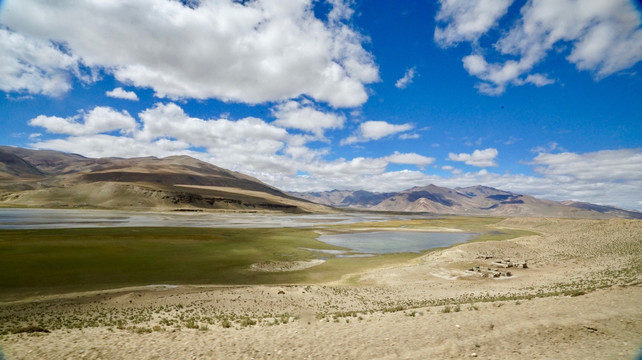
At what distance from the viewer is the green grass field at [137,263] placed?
2972 centimetres

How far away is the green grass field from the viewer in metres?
29.7


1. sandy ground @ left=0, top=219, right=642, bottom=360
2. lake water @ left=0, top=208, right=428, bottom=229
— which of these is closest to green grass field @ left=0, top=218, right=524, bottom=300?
sandy ground @ left=0, top=219, right=642, bottom=360

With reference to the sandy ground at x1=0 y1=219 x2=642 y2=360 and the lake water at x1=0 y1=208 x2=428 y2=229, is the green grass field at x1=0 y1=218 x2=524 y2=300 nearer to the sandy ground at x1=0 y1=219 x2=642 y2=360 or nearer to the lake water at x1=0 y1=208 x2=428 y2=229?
the sandy ground at x1=0 y1=219 x2=642 y2=360

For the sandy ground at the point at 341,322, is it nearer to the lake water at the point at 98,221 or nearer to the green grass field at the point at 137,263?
the green grass field at the point at 137,263

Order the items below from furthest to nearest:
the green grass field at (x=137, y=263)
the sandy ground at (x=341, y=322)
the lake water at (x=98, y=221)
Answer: the lake water at (x=98, y=221)
the green grass field at (x=137, y=263)
the sandy ground at (x=341, y=322)

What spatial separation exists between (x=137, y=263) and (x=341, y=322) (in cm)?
3333

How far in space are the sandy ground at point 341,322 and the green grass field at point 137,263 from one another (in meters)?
4.63

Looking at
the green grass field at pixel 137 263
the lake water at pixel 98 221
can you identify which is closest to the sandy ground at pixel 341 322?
the green grass field at pixel 137 263

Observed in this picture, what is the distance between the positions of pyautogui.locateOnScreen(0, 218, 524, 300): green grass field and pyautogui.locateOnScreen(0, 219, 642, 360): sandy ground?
463 centimetres

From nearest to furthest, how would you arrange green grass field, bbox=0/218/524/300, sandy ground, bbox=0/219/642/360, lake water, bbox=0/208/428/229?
sandy ground, bbox=0/219/642/360 → green grass field, bbox=0/218/524/300 → lake water, bbox=0/208/428/229

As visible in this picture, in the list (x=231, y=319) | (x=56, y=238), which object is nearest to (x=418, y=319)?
(x=231, y=319)

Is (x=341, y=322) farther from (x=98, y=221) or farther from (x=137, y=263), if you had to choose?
(x=98, y=221)

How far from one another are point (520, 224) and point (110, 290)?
16217cm

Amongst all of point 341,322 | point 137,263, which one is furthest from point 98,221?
point 341,322
